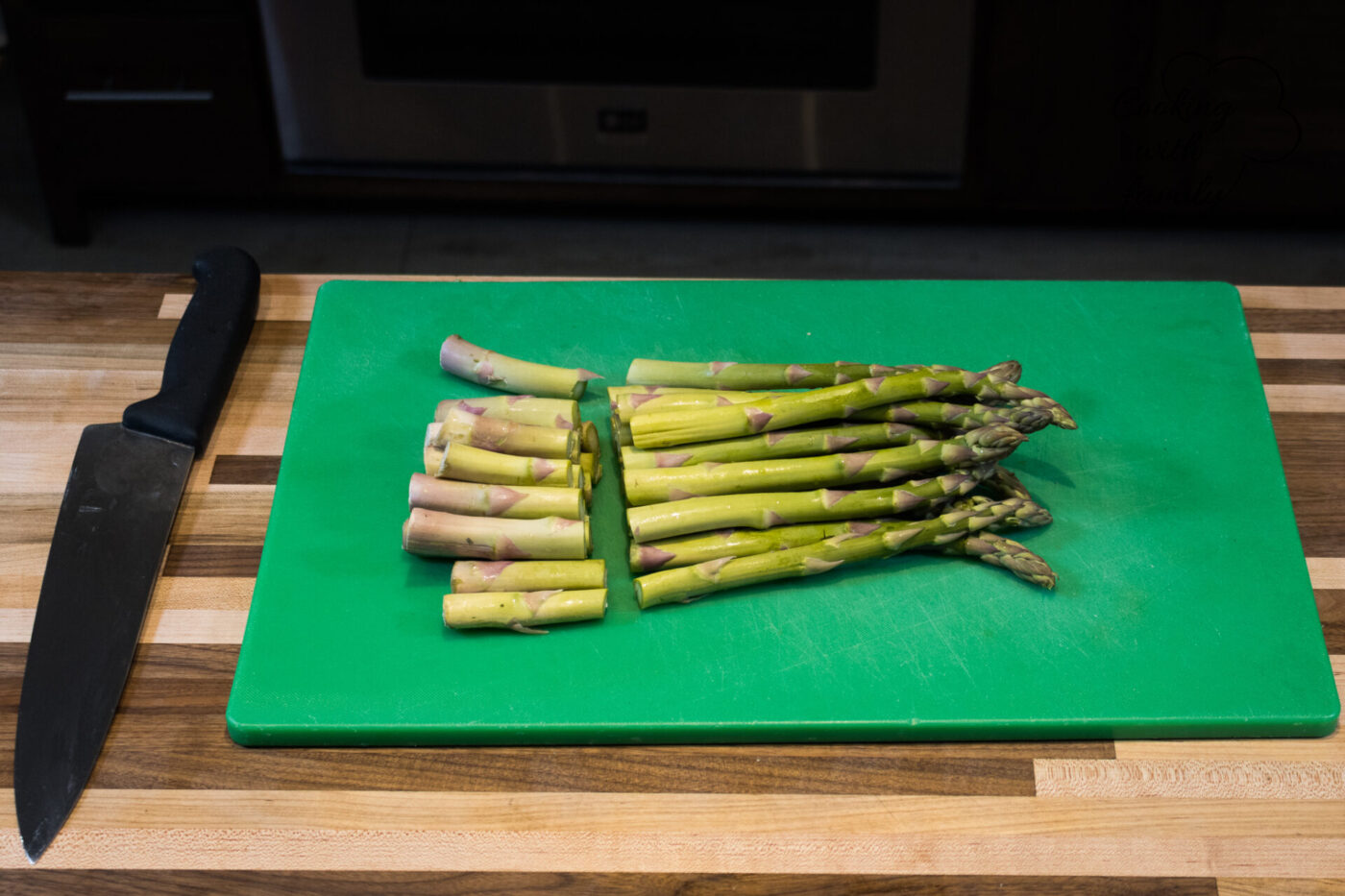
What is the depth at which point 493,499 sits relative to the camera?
2307 mm

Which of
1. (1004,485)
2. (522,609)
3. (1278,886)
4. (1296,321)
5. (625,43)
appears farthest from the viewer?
(625,43)

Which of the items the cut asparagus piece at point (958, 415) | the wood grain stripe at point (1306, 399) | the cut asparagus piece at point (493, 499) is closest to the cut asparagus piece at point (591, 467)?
the cut asparagus piece at point (493, 499)

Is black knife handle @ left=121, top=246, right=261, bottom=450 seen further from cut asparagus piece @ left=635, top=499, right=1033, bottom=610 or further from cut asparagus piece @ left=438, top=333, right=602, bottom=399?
cut asparagus piece @ left=635, top=499, right=1033, bottom=610

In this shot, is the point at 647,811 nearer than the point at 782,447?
Yes

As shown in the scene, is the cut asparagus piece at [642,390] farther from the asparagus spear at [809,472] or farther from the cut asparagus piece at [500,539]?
the cut asparagus piece at [500,539]

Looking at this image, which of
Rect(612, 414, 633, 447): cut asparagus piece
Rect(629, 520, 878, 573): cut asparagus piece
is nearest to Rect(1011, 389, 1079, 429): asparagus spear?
Rect(629, 520, 878, 573): cut asparagus piece

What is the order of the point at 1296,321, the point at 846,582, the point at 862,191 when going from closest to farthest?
the point at 846,582 → the point at 1296,321 → the point at 862,191

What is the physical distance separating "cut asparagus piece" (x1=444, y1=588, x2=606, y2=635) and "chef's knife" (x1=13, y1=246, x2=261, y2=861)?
57 cm

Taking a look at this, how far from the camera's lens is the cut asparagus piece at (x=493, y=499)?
229cm

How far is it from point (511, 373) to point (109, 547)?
32.6 inches

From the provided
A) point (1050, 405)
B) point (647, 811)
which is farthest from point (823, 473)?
point (647, 811)

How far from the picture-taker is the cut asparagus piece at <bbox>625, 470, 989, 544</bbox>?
2316 mm

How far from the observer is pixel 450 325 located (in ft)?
8.93

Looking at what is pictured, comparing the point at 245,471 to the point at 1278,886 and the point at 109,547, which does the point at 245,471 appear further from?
the point at 1278,886
